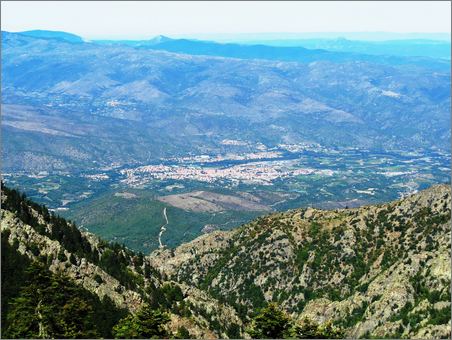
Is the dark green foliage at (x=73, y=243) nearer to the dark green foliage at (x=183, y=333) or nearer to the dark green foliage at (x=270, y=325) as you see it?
the dark green foliage at (x=183, y=333)

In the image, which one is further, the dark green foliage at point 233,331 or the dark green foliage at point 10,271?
the dark green foliage at point 233,331

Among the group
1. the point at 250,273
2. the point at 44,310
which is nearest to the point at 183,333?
the point at 44,310

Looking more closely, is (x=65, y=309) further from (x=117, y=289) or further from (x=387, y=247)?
(x=387, y=247)

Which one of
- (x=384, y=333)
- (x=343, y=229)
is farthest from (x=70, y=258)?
(x=343, y=229)

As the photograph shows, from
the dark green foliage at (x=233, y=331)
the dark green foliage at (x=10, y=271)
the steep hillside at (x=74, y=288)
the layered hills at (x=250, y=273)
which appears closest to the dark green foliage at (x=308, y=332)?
the layered hills at (x=250, y=273)

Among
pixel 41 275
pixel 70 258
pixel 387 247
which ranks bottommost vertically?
pixel 387 247

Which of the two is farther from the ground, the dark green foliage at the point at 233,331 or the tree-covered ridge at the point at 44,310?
the tree-covered ridge at the point at 44,310

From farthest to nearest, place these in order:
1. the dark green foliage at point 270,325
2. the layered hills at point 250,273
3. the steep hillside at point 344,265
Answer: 1. the steep hillside at point 344,265
2. the layered hills at point 250,273
3. the dark green foliage at point 270,325
